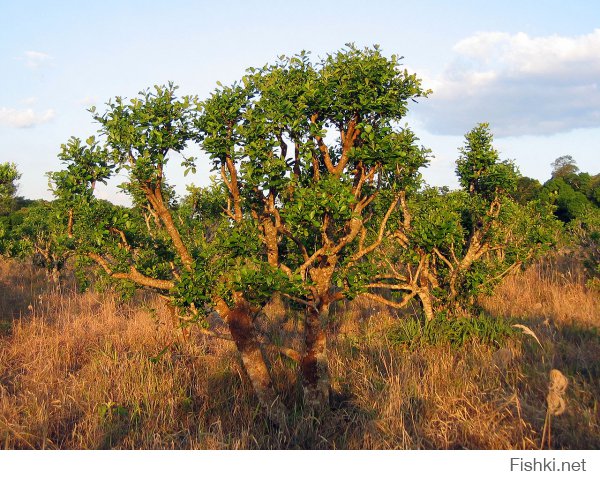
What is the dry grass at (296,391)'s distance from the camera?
170 inches

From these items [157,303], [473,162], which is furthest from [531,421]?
[157,303]

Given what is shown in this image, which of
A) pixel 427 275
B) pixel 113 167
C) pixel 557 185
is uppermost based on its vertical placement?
pixel 557 185

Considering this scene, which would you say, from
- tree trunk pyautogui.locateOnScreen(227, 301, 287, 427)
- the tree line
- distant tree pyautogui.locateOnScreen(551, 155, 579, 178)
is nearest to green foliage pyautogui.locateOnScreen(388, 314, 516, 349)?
the tree line

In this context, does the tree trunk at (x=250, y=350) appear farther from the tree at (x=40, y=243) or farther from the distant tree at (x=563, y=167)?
the distant tree at (x=563, y=167)

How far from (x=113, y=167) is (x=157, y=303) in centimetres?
612

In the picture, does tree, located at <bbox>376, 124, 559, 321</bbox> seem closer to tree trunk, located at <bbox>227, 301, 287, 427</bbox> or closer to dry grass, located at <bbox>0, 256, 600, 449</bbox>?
dry grass, located at <bbox>0, 256, 600, 449</bbox>

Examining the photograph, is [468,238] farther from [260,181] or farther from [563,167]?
[563,167]

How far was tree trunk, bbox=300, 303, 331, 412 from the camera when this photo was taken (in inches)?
203

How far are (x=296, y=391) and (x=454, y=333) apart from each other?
86.0 inches

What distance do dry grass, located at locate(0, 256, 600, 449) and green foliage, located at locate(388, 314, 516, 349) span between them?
0.49ft

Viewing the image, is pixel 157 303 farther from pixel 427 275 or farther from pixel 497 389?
pixel 497 389

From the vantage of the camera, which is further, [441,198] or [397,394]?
[441,198]

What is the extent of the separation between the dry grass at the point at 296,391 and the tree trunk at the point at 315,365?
9.3 inches

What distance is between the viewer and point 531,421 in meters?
4.21
